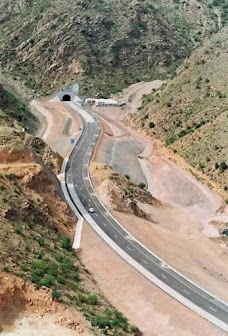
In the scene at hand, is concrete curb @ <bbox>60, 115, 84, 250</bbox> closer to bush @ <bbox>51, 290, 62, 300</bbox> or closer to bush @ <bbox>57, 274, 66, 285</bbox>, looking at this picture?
bush @ <bbox>57, 274, 66, 285</bbox>

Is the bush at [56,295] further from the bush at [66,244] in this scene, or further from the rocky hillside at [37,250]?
the bush at [66,244]

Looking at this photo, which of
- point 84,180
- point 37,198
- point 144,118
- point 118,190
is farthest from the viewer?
point 144,118

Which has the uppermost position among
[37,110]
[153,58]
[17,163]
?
[17,163]

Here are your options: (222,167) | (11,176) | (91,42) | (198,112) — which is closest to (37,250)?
(11,176)

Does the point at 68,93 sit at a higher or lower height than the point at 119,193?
lower

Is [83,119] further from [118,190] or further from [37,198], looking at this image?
[37,198]

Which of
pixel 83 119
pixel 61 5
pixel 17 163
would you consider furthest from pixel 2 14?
pixel 17 163

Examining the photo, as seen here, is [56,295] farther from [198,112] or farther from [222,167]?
[198,112]
